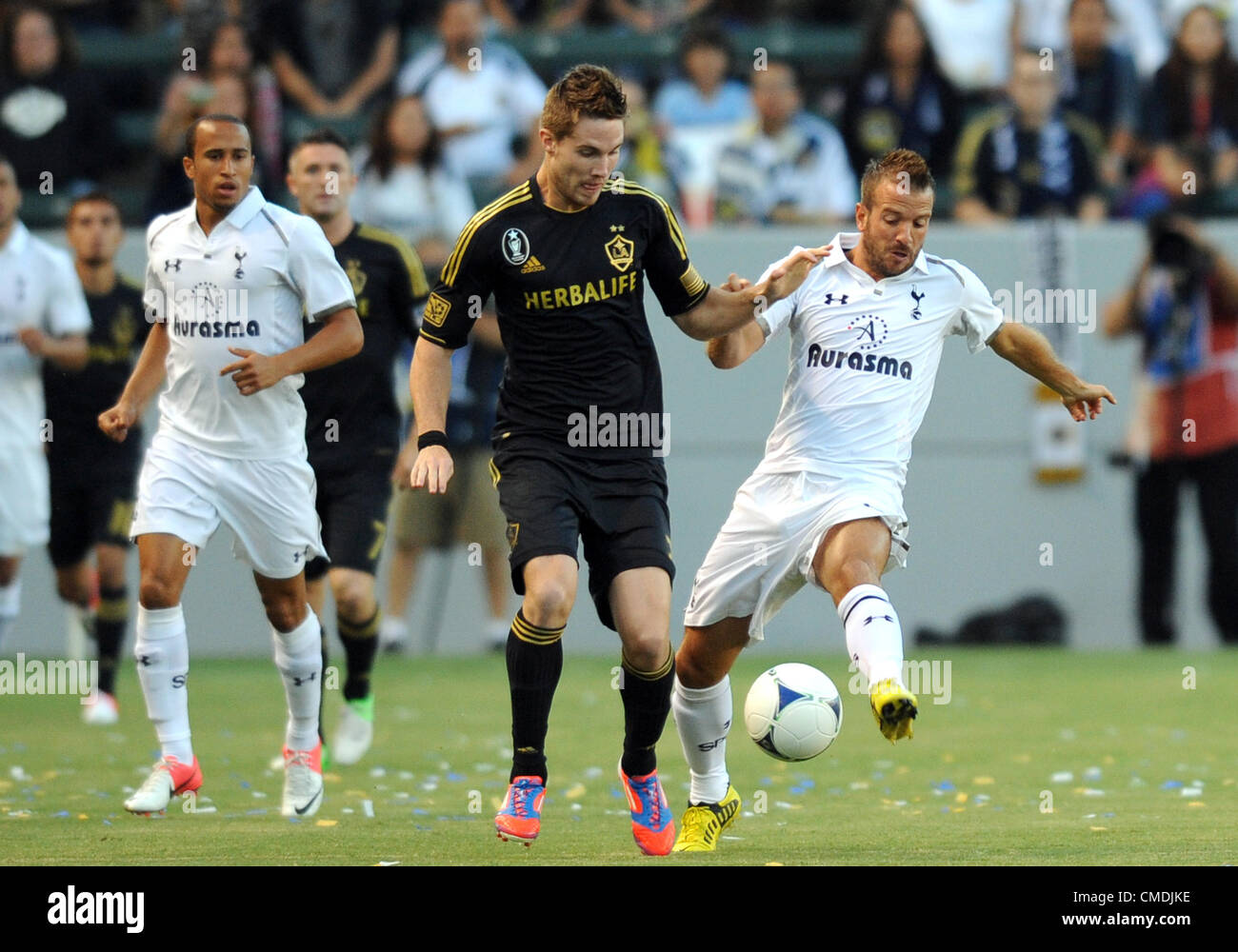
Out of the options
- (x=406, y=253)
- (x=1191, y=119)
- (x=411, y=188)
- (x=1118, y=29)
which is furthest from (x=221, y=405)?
(x=1118, y=29)

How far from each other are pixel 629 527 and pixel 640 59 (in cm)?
1108

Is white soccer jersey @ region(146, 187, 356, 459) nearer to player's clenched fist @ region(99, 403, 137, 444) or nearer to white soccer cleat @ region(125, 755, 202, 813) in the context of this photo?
player's clenched fist @ region(99, 403, 137, 444)

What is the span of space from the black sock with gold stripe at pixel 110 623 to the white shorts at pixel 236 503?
4.35 meters

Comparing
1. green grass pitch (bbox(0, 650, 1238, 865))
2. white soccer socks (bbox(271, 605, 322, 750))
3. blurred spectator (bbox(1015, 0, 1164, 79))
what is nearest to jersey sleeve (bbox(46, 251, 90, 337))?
green grass pitch (bbox(0, 650, 1238, 865))

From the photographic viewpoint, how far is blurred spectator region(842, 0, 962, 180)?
15.9 m

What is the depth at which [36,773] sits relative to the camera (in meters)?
9.64

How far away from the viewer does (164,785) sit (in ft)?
25.4

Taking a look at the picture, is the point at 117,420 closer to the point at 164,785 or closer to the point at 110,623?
the point at 164,785

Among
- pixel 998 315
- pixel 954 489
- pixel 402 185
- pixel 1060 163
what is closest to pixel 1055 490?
pixel 954 489

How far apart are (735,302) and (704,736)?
5.18 ft

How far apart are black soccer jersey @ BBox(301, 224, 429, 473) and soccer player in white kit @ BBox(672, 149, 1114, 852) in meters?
2.91

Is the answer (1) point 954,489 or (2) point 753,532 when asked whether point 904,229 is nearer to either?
(2) point 753,532

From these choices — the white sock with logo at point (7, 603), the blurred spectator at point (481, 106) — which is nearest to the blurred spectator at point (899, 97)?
the blurred spectator at point (481, 106)

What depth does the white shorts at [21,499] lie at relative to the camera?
11.9 m
